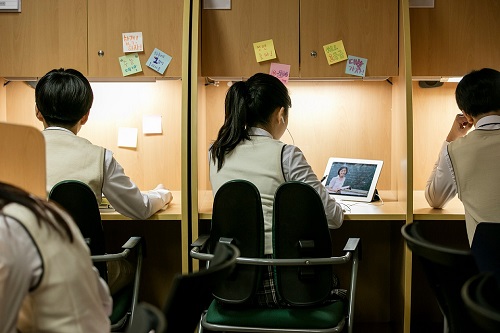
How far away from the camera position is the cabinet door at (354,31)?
3.09m

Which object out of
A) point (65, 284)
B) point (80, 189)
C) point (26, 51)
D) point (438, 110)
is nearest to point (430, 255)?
point (65, 284)

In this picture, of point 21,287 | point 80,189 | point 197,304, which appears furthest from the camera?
point 80,189

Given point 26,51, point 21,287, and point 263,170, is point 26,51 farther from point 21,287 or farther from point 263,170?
point 21,287

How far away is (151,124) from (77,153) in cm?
89

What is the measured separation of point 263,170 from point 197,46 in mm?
662

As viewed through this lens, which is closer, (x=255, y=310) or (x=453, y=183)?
(x=255, y=310)

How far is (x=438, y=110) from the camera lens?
3.38 meters

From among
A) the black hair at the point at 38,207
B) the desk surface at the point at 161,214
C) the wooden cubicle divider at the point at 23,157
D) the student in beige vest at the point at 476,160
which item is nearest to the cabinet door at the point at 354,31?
the student in beige vest at the point at 476,160

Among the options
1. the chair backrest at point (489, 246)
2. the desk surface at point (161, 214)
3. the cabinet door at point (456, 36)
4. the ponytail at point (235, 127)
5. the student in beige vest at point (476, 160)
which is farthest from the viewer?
the cabinet door at point (456, 36)

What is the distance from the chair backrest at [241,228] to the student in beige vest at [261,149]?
0.50 feet

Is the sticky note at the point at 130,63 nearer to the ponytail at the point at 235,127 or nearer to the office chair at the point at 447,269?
the ponytail at the point at 235,127

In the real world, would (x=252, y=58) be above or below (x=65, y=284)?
above

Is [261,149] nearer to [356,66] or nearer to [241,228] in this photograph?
[241,228]

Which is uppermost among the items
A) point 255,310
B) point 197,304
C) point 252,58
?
point 252,58
